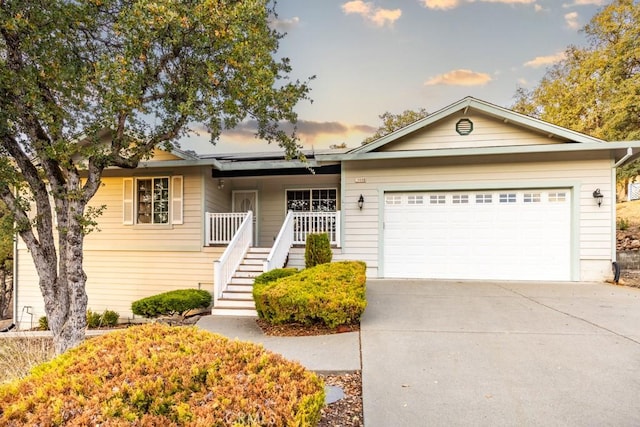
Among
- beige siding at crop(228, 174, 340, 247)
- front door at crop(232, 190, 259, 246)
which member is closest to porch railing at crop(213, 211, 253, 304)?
beige siding at crop(228, 174, 340, 247)

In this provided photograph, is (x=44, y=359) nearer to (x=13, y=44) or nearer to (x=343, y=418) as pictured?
(x=343, y=418)

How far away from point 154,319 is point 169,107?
488 cm

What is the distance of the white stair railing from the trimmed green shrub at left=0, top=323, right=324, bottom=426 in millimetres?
4758

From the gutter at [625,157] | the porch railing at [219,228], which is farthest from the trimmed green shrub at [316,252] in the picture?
the gutter at [625,157]

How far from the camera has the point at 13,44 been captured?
5.49 m

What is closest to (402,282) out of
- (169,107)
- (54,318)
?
(169,107)

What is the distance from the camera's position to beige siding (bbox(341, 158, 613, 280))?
8250mm

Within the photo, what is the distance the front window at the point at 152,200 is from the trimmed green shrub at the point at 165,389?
809cm

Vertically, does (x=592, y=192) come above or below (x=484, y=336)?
→ above

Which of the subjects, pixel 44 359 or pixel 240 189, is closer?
pixel 44 359

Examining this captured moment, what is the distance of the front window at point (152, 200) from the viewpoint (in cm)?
998

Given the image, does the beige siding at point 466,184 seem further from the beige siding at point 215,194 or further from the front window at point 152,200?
the front window at point 152,200

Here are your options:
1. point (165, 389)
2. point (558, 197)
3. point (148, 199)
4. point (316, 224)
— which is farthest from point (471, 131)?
point (148, 199)

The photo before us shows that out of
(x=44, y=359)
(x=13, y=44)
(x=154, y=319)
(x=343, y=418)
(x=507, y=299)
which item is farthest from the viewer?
(x=154, y=319)
